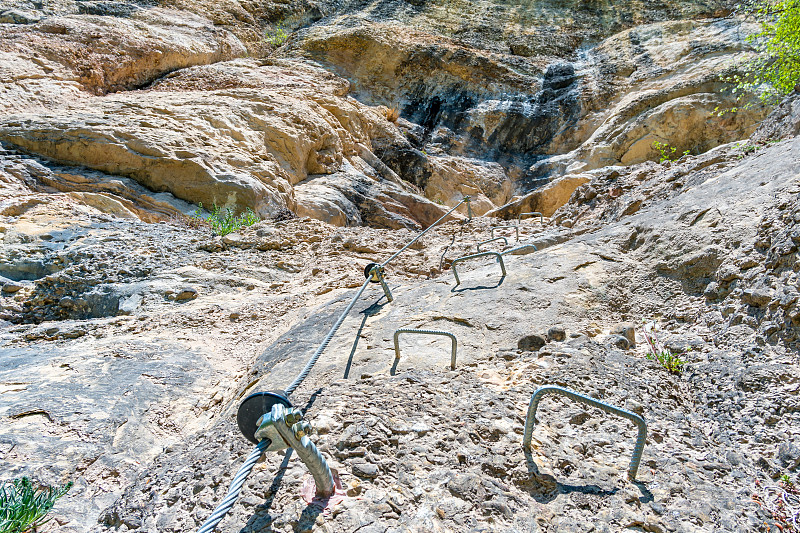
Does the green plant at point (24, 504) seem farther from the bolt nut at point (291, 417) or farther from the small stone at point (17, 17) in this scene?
the small stone at point (17, 17)

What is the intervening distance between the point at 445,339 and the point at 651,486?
5.60ft

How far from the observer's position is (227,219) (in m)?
8.19

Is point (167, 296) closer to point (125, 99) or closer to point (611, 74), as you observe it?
point (125, 99)

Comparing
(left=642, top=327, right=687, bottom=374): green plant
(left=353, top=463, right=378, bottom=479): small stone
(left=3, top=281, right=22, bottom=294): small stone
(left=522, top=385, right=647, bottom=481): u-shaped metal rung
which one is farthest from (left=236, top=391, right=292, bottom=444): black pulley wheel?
(left=3, top=281, right=22, bottom=294): small stone

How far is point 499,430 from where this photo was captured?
2.30 m

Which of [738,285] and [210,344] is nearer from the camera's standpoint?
[738,285]

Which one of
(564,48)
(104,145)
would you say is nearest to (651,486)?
(104,145)

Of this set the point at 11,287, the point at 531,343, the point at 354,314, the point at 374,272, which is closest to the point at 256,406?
the point at 531,343

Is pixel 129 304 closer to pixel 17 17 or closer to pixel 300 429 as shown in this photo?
pixel 300 429

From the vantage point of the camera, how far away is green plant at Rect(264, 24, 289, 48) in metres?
18.6

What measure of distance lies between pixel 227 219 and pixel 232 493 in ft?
24.7

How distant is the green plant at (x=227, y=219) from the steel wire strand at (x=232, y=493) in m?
6.22

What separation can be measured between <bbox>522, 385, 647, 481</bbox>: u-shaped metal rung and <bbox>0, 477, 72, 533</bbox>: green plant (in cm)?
242

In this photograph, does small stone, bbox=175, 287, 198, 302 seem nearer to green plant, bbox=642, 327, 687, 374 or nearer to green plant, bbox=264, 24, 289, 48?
green plant, bbox=642, 327, 687, 374
